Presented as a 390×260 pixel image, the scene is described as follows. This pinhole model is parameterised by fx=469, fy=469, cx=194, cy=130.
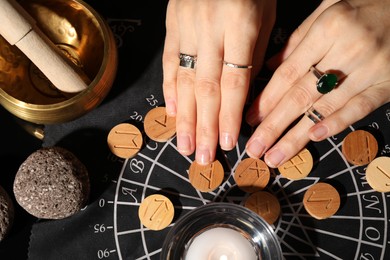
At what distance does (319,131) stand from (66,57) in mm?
527

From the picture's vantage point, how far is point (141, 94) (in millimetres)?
1027

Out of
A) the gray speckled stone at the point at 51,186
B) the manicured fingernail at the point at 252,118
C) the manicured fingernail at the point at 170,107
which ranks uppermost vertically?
the manicured fingernail at the point at 170,107

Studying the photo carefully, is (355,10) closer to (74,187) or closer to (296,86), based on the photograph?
(296,86)

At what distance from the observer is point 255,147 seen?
946mm

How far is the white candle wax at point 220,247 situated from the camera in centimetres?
87

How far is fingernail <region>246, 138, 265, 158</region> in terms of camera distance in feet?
3.10

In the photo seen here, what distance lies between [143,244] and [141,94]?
0.32 metres

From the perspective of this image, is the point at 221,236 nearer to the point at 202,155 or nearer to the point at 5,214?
the point at 202,155

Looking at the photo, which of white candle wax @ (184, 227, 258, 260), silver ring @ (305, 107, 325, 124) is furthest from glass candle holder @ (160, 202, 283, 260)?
silver ring @ (305, 107, 325, 124)

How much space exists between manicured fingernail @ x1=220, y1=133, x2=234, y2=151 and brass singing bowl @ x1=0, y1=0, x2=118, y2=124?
0.86 ft

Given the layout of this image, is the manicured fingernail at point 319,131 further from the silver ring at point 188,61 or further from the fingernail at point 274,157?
the silver ring at point 188,61

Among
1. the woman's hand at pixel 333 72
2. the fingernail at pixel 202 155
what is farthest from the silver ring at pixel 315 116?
the fingernail at pixel 202 155

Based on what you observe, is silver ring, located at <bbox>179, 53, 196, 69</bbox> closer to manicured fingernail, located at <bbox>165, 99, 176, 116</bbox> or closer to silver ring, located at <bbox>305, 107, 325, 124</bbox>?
manicured fingernail, located at <bbox>165, 99, 176, 116</bbox>

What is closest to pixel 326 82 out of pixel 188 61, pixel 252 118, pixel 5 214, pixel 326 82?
pixel 326 82
